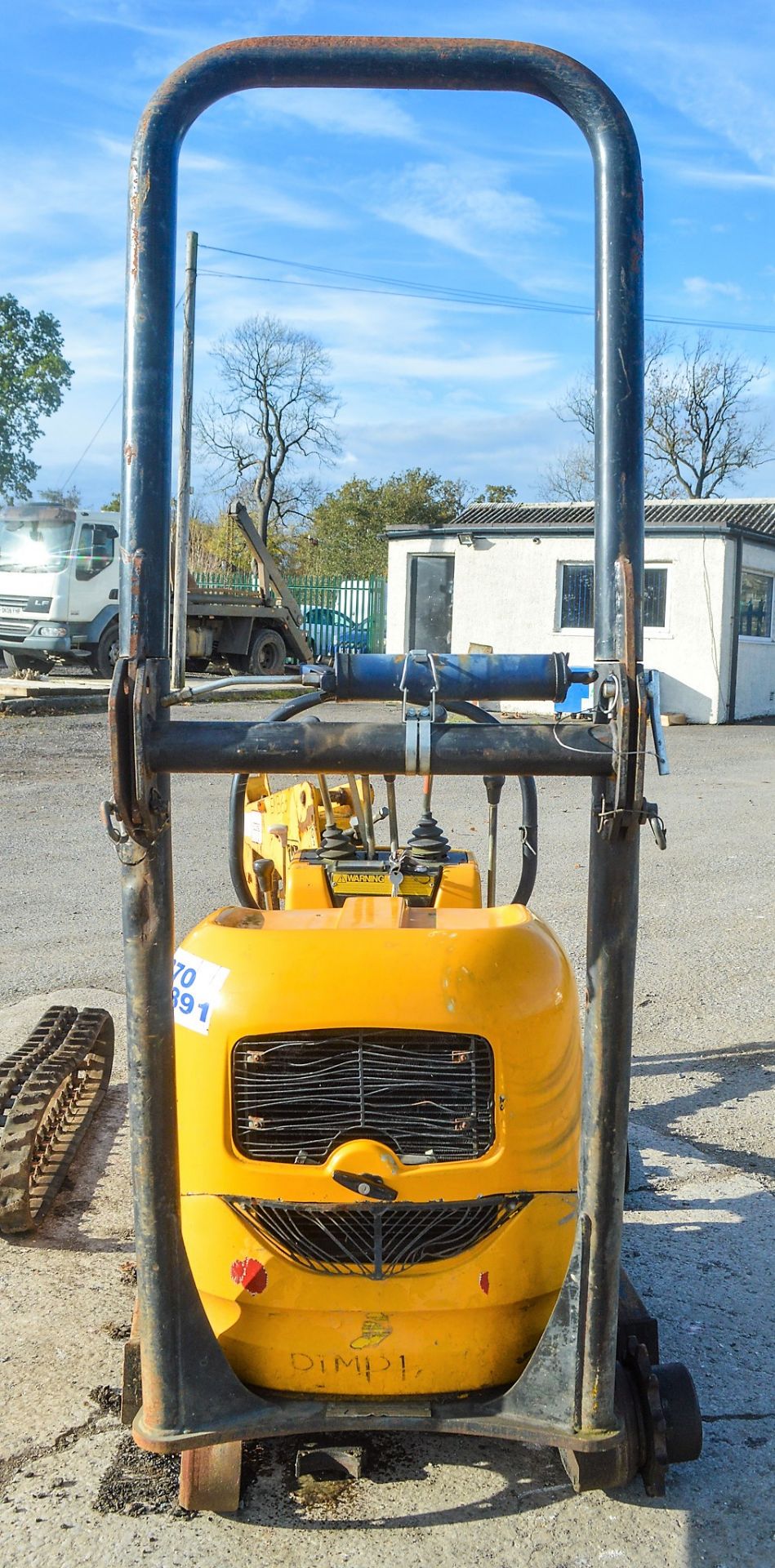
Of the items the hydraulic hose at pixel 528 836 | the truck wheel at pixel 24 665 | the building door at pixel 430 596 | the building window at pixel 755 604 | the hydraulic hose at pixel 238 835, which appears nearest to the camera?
the hydraulic hose at pixel 528 836

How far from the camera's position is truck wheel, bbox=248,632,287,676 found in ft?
79.1

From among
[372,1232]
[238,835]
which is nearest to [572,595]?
[238,835]

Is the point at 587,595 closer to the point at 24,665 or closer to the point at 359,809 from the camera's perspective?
the point at 24,665

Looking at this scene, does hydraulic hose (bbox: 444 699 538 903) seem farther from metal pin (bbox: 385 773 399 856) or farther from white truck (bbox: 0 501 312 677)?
white truck (bbox: 0 501 312 677)

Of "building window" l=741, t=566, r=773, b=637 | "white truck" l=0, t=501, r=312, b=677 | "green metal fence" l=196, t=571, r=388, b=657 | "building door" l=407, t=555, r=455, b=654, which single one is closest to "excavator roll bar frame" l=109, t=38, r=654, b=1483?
"white truck" l=0, t=501, r=312, b=677

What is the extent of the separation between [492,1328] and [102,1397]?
1088mm

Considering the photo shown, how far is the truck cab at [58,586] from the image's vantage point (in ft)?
64.0

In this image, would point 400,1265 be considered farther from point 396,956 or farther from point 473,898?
point 473,898

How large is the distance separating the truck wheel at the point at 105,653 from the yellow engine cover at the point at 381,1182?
58.2 ft

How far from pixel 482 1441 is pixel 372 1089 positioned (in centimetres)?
98

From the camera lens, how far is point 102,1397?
3.02m

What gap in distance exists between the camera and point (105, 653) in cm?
2008

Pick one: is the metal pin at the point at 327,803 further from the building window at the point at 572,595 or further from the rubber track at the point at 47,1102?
the building window at the point at 572,595

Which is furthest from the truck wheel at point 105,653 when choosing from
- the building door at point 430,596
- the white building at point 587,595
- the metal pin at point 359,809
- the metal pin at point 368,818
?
the metal pin at point 359,809
